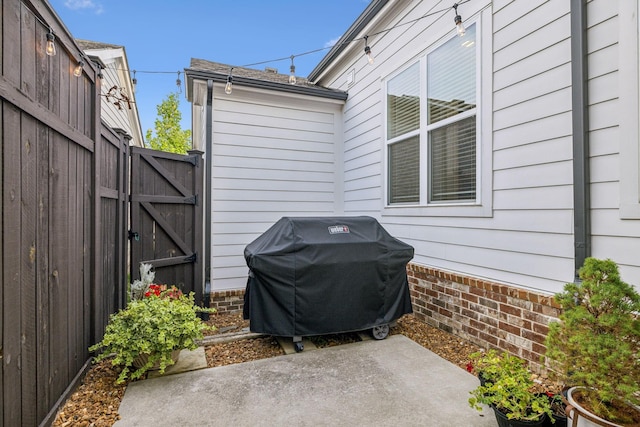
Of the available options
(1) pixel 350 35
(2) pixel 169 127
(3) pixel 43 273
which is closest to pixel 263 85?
(1) pixel 350 35

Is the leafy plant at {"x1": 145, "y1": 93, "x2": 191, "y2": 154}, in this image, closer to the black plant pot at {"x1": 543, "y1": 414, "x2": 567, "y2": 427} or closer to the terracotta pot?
the terracotta pot

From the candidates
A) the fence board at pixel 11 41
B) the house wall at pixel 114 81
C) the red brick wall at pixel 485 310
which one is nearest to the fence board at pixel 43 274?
the fence board at pixel 11 41

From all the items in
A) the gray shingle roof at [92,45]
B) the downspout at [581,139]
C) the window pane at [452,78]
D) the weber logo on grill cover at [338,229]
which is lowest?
the weber logo on grill cover at [338,229]

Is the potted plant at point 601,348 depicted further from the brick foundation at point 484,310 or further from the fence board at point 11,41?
the fence board at point 11,41

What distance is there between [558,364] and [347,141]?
15.6ft

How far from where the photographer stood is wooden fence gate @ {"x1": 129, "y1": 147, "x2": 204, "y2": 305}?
402 cm

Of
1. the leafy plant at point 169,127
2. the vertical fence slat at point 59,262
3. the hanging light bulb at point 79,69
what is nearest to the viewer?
the vertical fence slat at point 59,262

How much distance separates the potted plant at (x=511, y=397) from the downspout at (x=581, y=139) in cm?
103

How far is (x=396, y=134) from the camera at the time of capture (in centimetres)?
473

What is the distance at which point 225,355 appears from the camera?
3240mm

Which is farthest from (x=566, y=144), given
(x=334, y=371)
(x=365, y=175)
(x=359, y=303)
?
(x=365, y=175)

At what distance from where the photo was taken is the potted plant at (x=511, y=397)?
1817 millimetres

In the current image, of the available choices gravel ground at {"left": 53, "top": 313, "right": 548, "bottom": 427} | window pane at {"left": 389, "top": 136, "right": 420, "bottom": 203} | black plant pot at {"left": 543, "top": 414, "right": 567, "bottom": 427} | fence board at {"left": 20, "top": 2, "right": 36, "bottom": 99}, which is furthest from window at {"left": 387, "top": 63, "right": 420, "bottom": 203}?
fence board at {"left": 20, "top": 2, "right": 36, "bottom": 99}

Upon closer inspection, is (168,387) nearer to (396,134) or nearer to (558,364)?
(558,364)
